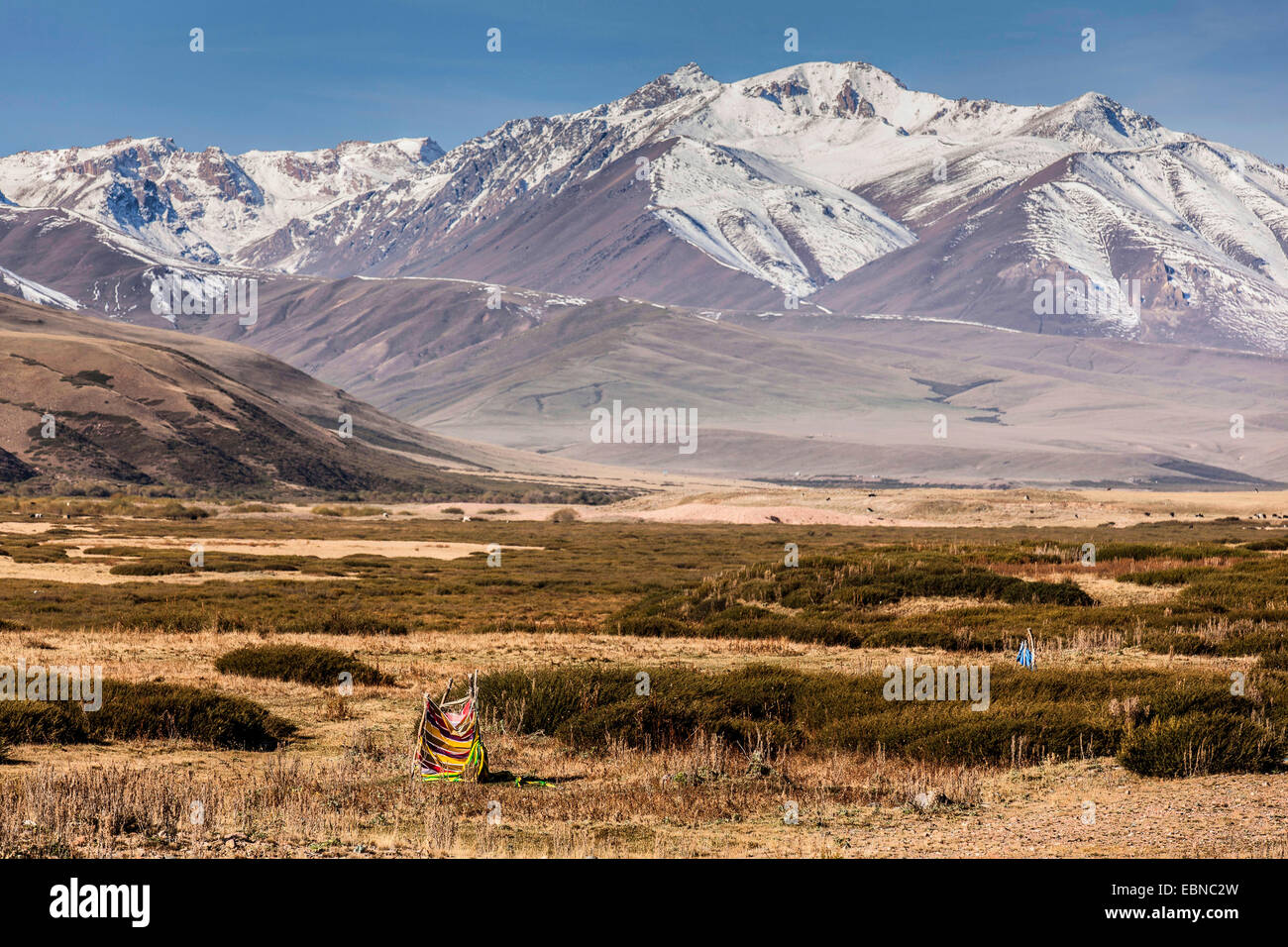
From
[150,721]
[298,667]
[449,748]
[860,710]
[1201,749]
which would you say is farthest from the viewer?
[298,667]

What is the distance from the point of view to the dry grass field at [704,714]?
1266 cm

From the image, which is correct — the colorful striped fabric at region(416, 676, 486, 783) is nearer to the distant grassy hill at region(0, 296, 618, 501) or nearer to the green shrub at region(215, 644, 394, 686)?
the green shrub at region(215, 644, 394, 686)

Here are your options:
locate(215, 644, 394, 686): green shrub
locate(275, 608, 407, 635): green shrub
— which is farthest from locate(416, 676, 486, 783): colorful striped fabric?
locate(275, 608, 407, 635): green shrub

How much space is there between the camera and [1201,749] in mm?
15930

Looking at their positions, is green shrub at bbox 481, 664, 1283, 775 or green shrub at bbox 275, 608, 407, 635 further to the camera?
green shrub at bbox 275, 608, 407, 635

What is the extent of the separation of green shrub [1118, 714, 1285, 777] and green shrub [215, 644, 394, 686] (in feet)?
46.4

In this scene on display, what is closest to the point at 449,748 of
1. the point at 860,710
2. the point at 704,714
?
the point at 704,714

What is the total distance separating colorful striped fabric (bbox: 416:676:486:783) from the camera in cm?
1539

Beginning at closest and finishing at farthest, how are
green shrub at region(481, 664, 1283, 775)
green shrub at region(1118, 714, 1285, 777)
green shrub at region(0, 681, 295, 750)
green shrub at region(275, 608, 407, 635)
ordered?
green shrub at region(1118, 714, 1285, 777)
green shrub at region(0, 681, 295, 750)
green shrub at region(481, 664, 1283, 775)
green shrub at region(275, 608, 407, 635)

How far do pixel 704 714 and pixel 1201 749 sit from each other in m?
7.10

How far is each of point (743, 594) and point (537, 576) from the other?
65.2 ft

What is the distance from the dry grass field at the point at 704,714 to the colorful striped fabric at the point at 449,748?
0.33 metres

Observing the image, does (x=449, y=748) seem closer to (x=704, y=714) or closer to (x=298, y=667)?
(x=704, y=714)

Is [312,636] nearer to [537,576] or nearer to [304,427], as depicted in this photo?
[537,576]
